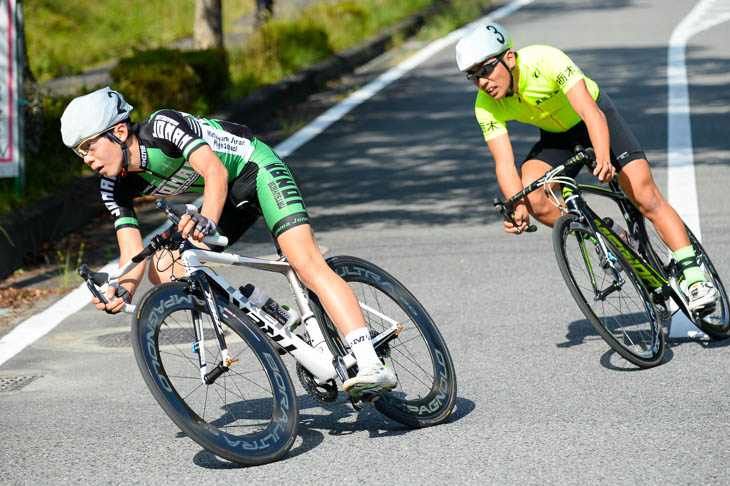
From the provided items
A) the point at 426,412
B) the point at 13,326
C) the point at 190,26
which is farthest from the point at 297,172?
the point at 190,26

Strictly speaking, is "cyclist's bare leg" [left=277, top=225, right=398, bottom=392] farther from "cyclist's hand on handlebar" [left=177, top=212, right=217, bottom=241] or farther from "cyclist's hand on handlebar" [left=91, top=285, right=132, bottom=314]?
"cyclist's hand on handlebar" [left=91, top=285, right=132, bottom=314]

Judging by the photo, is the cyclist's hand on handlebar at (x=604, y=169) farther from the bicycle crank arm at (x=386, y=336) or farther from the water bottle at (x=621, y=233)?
the bicycle crank arm at (x=386, y=336)

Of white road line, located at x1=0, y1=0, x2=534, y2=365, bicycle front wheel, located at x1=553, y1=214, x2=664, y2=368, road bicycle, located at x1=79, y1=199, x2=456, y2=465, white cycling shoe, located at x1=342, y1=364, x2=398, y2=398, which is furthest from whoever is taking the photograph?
white road line, located at x1=0, y1=0, x2=534, y2=365

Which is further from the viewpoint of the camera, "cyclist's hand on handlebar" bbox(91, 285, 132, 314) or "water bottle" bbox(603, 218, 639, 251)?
"water bottle" bbox(603, 218, 639, 251)

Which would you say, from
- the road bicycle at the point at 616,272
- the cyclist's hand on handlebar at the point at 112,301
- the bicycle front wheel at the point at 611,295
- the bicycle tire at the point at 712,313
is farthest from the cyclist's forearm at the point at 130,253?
the bicycle tire at the point at 712,313

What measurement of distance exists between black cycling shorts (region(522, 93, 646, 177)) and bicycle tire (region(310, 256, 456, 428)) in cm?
145

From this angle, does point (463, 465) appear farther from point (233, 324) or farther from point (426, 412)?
point (233, 324)

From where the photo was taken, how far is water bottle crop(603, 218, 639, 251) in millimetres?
5777

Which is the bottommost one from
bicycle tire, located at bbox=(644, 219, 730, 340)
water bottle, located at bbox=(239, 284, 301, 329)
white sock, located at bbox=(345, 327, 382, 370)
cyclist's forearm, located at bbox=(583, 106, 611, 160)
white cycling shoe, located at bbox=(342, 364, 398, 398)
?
bicycle tire, located at bbox=(644, 219, 730, 340)

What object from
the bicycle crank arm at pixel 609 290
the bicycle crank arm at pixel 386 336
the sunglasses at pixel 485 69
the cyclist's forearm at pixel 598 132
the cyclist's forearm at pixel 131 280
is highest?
the sunglasses at pixel 485 69

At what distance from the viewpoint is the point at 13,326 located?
7113 mm

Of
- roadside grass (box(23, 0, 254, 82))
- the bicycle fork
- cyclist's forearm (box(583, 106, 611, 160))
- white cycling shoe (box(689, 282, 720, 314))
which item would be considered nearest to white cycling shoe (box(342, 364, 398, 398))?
the bicycle fork

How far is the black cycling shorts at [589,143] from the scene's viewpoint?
19.5 ft

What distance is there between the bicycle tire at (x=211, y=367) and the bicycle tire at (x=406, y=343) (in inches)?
17.0
